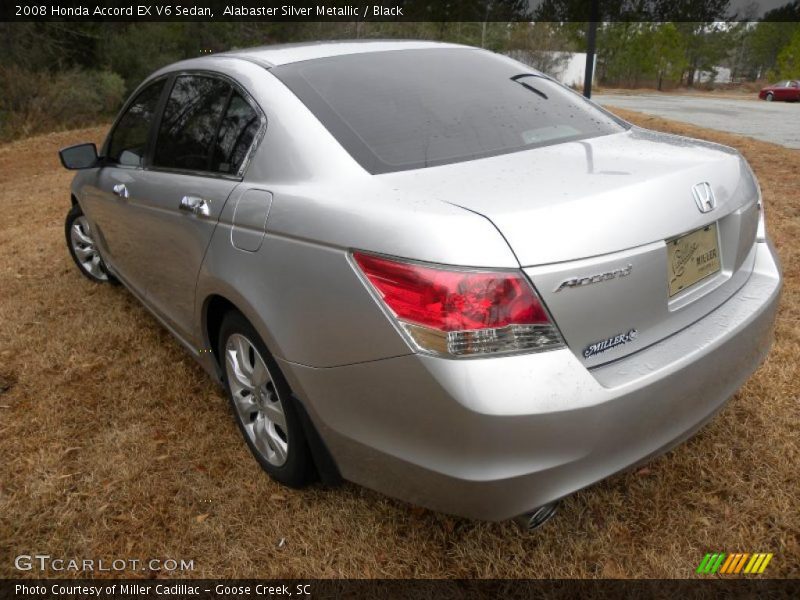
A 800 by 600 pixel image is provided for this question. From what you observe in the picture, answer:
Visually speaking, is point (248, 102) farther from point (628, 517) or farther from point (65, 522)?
point (628, 517)

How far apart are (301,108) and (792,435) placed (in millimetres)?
2336

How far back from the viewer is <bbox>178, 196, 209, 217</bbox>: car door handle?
2365 mm

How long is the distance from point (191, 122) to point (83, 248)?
8.34 feet

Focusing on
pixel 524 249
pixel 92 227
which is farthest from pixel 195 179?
pixel 92 227

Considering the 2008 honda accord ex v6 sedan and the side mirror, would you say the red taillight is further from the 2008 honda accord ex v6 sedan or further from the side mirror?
the side mirror

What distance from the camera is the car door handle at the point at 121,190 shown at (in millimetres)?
3182

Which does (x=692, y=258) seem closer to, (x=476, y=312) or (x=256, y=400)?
(x=476, y=312)

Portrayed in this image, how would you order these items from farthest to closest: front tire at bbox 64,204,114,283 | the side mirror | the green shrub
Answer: the green shrub, front tire at bbox 64,204,114,283, the side mirror

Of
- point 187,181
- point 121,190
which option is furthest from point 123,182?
point 187,181

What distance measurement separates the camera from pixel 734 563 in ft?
Answer: 6.53

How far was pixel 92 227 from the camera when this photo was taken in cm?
413

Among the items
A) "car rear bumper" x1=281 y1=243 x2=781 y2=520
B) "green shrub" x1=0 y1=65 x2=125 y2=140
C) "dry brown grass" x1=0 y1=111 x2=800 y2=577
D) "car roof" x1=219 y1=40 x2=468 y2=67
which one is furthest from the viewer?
"green shrub" x1=0 y1=65 x2=125 y2=140

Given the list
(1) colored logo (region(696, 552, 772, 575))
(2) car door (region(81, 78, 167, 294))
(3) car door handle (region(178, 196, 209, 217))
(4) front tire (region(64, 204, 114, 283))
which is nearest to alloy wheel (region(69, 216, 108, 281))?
(4) front tire (region(64, 204, 114, 283))

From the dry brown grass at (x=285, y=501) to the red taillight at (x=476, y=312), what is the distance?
0.90 meters
